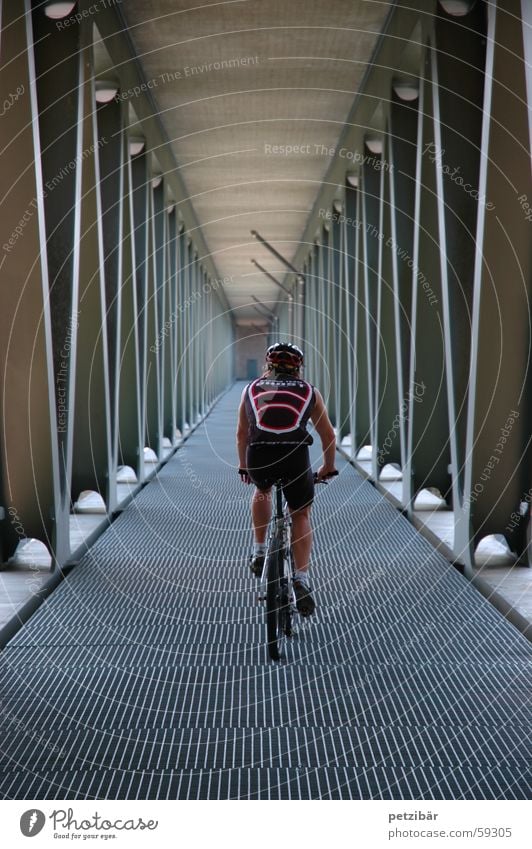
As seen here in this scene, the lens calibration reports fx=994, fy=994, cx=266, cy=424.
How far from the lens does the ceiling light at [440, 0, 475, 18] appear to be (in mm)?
6043

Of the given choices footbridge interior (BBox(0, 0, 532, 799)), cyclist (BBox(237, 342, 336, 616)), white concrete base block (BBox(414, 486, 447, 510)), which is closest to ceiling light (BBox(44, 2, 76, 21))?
footbridge interior (BBox(0, 0, 532, 799))

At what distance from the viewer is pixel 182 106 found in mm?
10906

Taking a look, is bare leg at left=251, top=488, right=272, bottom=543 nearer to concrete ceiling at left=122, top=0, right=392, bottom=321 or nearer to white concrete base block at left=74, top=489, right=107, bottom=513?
white concrete base block at left=74, top=489, right=107, bottom=513

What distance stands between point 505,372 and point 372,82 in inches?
201

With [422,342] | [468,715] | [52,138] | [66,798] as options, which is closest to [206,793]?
[66,798]

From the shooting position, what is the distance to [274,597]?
13.9 ft

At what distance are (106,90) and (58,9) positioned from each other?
2982mm

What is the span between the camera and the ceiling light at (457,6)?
6.04 meters

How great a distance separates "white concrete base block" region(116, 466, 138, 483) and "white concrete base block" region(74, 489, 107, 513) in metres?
1.35

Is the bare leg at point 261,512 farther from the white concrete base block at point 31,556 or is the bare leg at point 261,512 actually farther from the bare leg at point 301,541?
the white concrete base block at point 31,556

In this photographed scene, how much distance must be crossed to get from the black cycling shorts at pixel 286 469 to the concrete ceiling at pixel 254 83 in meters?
4.84

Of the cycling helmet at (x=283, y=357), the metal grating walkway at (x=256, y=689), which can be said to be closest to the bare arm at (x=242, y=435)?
the cycling helmet at (x=283, y=357)

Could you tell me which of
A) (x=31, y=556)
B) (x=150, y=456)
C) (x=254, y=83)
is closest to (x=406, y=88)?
(x=254, y=83)

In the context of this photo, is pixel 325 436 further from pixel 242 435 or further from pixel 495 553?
pixel 495 553
